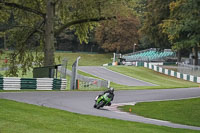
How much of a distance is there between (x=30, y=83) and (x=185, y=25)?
55.6 feet

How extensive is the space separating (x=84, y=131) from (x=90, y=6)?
71.8 ft

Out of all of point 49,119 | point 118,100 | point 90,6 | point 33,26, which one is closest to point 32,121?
point 49,119

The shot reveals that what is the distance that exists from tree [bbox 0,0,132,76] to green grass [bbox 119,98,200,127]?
10.1m

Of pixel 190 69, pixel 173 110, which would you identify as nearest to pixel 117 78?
pixel 190 69

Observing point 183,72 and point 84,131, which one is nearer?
point 84,131

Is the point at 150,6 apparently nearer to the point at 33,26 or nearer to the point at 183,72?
the point at 183,72

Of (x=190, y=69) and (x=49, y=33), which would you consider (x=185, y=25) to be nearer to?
(x=49, y=33)

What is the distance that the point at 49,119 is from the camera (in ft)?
38.2

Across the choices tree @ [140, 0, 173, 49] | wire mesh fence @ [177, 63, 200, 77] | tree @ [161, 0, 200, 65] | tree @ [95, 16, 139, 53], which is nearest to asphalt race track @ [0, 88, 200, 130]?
tree @ [161, 0, 200, 65]

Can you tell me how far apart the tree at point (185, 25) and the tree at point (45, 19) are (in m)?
5.39

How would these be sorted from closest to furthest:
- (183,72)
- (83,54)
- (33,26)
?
(33,26) → (183,72) → (83,54)

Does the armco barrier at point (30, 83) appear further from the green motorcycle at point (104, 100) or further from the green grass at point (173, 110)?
the green motorcycle at point (104, 100)

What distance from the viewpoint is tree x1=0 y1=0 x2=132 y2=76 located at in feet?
102

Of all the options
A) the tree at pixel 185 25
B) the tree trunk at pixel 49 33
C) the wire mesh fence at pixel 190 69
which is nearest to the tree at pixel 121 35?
the tree at pixel 185 25
